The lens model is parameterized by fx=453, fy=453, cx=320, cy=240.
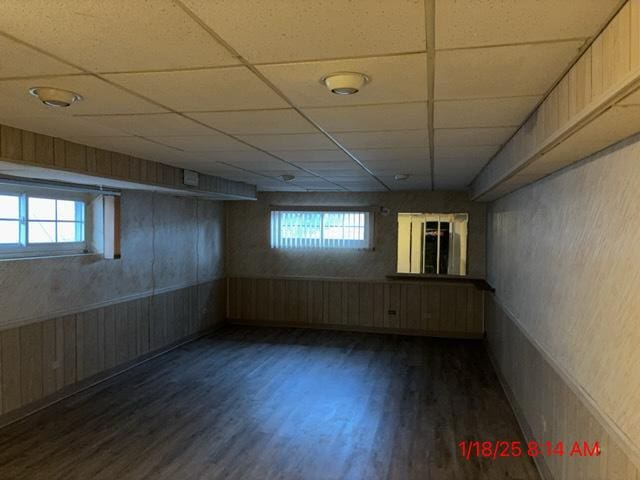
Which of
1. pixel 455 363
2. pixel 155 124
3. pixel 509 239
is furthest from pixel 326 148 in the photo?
pixel 455 363

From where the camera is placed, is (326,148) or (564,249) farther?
(326,148)

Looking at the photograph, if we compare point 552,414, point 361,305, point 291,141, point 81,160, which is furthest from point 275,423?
point 361,305

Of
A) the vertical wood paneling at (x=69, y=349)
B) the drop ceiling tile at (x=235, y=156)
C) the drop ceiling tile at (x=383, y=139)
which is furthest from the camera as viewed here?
the vertical wood paneling at (x=69, y=349)

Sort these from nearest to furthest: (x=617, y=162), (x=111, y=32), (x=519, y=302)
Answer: (x=111, y=32), (x=617, y=162), (x=519, y=302)

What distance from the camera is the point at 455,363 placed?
5.70m

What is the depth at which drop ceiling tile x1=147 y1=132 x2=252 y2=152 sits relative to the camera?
306 centimetres

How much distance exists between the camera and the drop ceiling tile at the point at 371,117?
224 cm

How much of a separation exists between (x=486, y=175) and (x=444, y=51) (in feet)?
9.92

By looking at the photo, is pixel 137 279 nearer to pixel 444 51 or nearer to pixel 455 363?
pixel 455 363

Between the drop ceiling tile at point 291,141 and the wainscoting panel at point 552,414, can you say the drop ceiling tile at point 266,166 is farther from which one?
the wainscoting panel at point 552,414

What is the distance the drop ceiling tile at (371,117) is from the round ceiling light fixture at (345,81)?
0.38 meters

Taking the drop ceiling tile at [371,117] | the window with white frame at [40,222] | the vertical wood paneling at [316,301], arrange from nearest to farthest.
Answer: the drop ceiling tile at [371,117], the window with white frame at [40,222], the vertical wood paneling at [316,301]
